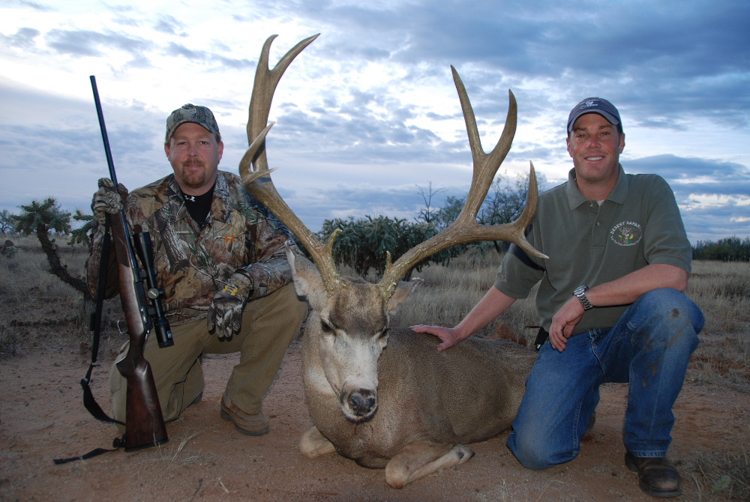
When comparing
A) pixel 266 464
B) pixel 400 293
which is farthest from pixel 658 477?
pixel 266 464

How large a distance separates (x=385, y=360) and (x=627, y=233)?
224 centimetres

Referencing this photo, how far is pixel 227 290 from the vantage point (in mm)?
4754

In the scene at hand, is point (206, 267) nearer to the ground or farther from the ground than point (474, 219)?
nearer to the ground

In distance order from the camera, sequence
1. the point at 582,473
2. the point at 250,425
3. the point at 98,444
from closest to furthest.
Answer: the point at 582,473 → the point at 98,444 → the point at 250,425

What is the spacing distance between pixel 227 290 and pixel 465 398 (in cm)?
227

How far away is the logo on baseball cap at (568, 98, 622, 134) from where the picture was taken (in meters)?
4.68

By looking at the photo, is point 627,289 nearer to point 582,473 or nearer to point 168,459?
point 582,473

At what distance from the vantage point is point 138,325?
4633 millimetres

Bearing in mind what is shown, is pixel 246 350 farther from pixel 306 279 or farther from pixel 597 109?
pixel 597 109

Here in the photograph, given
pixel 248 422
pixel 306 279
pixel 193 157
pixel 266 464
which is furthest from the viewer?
pixel 193 157

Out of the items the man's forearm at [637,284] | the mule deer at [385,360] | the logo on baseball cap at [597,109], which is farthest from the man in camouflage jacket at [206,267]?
the logo on baseball cap at [597,109]

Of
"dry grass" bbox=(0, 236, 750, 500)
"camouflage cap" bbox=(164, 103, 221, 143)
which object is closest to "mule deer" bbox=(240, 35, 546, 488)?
"camouflage cap" bbox=(164, 103, 221, 143)

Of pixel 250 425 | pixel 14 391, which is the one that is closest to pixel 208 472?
pixel 250 425

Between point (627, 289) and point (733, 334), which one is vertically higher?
point (627, 289)
